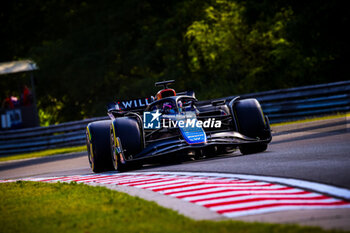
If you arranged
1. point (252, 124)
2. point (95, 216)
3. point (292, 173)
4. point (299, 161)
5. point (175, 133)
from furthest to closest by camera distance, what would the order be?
point (252, 124) < point (175, 133) < point (299, 161) < point (292, 173) < point (95, 216)

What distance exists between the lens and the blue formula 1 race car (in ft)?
35.4

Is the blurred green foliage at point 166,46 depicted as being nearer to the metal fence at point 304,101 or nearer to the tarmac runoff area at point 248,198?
the metal fence at point 304,101

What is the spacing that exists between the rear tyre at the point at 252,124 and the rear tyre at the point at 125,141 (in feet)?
6.83

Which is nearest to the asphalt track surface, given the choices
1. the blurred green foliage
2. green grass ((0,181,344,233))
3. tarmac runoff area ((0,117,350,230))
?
tarmac runoff area ((0,117,350,230))

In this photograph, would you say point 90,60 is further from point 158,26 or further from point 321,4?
point 321,4

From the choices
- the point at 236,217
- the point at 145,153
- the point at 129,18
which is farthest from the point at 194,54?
the point at 236,217

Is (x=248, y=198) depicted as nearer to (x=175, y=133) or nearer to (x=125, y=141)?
(x=125, y=141)

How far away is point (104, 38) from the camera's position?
37.4m

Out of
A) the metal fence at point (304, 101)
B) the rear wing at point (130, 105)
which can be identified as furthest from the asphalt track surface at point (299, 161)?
the metal fence at point (304, 101)

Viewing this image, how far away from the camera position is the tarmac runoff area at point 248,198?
5.35 m

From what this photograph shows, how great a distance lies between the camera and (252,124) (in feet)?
38.3

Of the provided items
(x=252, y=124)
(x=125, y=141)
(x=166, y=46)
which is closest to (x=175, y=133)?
→ (x=125, y=141)

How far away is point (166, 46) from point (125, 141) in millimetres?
25383

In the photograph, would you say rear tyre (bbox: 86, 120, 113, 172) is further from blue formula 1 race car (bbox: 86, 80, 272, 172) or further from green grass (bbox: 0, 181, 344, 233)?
green grass (bbox: 0, 181, 344, 233)
